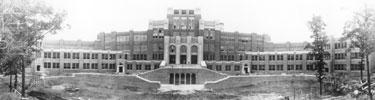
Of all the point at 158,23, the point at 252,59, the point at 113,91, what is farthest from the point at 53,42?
the point at 252,59

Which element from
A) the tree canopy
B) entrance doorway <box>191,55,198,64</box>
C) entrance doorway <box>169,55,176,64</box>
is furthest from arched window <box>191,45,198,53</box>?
the tree canopy

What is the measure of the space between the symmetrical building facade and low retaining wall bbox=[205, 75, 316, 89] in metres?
7.63

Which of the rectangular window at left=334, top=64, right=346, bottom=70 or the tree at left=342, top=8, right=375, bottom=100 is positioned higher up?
the tree at left=342, top=8, right=375, bottom=100

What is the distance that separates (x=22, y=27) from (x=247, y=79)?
4131cm

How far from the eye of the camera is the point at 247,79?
64.8 m

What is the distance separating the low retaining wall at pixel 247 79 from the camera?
6285 centimetres

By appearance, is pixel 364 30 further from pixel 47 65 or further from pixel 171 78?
pixel 47 65

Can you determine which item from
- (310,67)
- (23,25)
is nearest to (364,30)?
(23,25)

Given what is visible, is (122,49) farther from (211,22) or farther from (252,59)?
(252,59)

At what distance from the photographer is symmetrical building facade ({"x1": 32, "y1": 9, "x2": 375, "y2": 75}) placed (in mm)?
72938

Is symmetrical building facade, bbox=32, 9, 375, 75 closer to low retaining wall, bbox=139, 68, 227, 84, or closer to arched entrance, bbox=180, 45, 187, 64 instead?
arched entrance, bbox=180, 45, 187, 64

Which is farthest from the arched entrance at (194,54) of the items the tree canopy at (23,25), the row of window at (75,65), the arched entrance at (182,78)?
the tree canopy at (23,25)

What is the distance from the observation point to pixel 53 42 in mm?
86000

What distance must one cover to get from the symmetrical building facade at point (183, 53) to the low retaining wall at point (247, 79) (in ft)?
25.0
